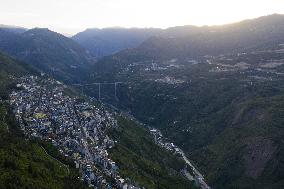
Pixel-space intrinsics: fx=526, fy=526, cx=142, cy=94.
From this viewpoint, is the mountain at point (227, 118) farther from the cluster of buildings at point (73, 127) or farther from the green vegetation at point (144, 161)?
the cluster of buildings at point (73, 127)

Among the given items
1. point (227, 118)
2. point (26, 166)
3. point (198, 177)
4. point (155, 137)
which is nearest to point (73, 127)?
point (198, 177)

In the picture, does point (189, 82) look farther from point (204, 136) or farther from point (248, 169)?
point (248, 169)

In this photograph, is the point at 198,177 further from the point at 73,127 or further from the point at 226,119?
the point at 226,119

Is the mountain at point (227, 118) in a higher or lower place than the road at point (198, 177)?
higher

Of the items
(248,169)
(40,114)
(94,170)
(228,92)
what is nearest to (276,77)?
(228,92)

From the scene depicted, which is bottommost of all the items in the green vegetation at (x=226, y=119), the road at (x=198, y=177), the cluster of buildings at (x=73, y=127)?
the road at (x=198, y=177)

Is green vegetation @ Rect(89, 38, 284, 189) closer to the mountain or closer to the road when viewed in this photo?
the mountain

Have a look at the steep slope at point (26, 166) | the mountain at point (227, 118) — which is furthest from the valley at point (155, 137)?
the mountain at point (227, 118)

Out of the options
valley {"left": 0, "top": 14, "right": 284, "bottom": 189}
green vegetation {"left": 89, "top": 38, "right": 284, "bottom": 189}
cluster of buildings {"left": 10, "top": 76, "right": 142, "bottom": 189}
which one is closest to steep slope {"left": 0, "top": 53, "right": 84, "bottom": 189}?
valley {"left": 0, "top": 14, "right": 284, "bottom": 189}
